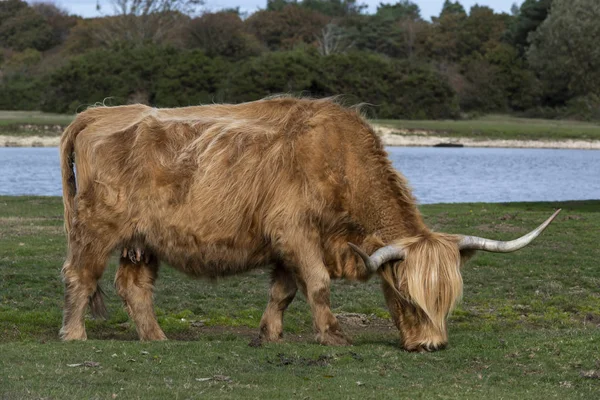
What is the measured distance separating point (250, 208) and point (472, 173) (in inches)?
1451

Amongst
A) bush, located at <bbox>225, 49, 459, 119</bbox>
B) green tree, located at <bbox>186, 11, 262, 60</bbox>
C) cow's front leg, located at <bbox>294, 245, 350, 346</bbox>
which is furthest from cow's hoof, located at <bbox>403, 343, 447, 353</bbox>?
green tree, located at <bbox>186, 11, 262, 60</bbox>

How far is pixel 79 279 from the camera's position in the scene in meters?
9.61

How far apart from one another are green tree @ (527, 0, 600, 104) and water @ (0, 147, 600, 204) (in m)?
19.9

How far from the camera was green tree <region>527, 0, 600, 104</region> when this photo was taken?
255 ft

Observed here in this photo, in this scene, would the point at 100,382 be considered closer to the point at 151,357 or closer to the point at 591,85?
the point at 151,357

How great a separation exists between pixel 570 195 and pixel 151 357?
30.4 meters

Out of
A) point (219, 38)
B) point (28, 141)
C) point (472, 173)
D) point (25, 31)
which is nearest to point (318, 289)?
point (472, 173)

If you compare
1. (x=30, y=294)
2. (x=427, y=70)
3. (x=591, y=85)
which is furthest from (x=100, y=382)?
(x=591, y=85)

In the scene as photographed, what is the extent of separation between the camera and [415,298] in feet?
28.1

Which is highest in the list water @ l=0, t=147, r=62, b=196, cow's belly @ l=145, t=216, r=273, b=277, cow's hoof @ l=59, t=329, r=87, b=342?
cow's belly @ l=145, t=216, r=273, b=277

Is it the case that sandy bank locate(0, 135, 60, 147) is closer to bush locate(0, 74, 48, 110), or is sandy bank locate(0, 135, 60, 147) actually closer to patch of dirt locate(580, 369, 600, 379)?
bush locate(0, 74, 48, 110)

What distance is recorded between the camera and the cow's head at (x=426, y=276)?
8.57 meters

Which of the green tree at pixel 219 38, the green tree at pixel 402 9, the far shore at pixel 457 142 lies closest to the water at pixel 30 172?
the far shore at pixel 457 142

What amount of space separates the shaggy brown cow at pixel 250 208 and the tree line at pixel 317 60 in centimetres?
4679
